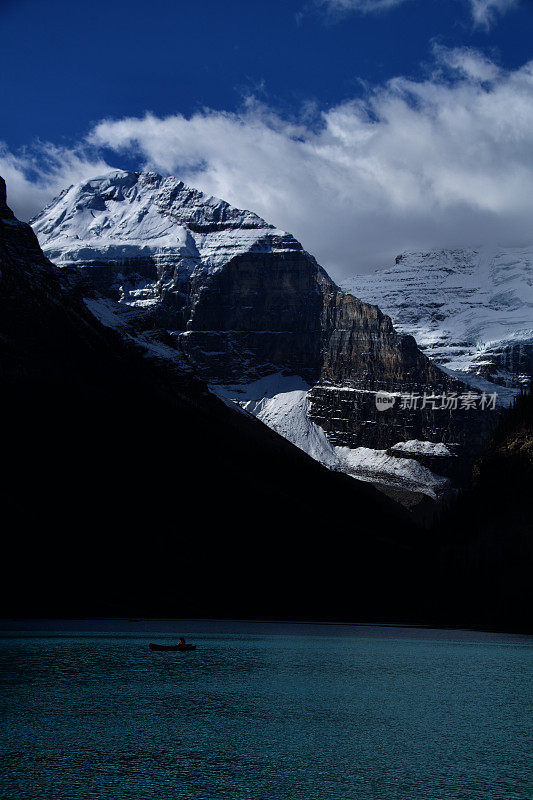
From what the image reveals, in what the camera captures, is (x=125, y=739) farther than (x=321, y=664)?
No

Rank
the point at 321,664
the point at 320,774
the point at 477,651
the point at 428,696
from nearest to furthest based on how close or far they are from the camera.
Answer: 1. the point at 320,774
2. the point at 428,696
3. the point at 321,664
4. the point at 477,651

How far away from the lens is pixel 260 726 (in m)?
101

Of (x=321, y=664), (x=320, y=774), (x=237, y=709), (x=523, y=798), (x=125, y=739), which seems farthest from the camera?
(x=321, y=664)

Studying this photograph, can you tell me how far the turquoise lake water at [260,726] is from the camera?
256 feet

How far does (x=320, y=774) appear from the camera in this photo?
81.7m

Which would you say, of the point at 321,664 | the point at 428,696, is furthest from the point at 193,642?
the point at 428,696

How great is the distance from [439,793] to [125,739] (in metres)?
29.7

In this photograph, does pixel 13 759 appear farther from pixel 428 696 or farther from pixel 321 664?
pixel 321 664

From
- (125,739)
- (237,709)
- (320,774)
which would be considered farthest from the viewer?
(237,709)

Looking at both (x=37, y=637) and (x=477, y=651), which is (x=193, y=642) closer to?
(x=37, y=637)

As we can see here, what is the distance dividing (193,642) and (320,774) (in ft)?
379

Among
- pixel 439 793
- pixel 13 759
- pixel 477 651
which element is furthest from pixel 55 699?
pixel 477 651

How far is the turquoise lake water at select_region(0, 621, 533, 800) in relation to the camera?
78.1 m

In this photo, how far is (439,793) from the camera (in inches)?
3027
